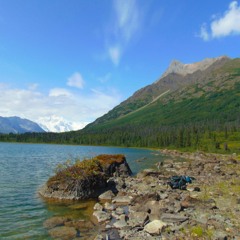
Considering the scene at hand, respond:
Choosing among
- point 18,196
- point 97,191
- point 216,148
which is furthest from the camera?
point 216,148

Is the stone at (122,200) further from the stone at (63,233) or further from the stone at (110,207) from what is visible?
the stone at (63,233)

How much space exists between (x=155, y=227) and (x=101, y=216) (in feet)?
22.4

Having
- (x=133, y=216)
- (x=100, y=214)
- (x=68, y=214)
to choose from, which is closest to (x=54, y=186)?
(x=68, y=214)

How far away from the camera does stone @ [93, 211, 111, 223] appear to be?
26.2 m

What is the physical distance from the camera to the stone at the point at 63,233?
21.8 meters

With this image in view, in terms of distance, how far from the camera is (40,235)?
2216cm

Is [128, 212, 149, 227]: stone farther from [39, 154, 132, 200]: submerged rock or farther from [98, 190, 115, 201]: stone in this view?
[39, 154, 132, 200]: submerged rock

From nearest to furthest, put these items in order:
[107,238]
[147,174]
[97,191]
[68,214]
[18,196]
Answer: [107,238], [68,214], [18,196], [97,191], [147,174]

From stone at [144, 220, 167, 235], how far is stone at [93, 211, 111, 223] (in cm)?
517

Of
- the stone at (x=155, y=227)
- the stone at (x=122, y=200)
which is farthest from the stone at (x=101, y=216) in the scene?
the stone at (x=122, y=200)

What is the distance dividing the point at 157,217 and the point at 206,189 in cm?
1670

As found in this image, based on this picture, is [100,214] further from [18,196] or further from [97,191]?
[18,196]

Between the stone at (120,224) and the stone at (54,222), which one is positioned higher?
the stone at (120,224)

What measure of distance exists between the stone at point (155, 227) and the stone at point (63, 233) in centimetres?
Result: 584
